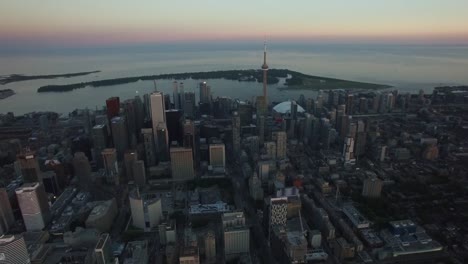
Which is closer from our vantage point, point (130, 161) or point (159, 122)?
point (130, 161)

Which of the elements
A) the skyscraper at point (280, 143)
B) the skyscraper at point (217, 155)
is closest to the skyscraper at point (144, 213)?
the skyscraper at point (217, 155)

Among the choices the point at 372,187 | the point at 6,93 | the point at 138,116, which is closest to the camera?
the point at 372,187

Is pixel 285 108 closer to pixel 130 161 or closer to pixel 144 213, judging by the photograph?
pixel 130 161

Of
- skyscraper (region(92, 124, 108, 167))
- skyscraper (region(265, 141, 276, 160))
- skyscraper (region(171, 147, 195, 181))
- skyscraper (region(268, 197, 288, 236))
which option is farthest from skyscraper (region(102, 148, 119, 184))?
skyscraper (region(268, 197, 288, 236))

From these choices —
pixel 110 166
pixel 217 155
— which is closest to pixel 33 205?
pixel 110 166

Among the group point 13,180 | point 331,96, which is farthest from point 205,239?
point 331,96

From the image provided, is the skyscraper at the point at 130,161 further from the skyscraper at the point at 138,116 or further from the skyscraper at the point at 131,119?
the skyscraper at the point at 138,116
